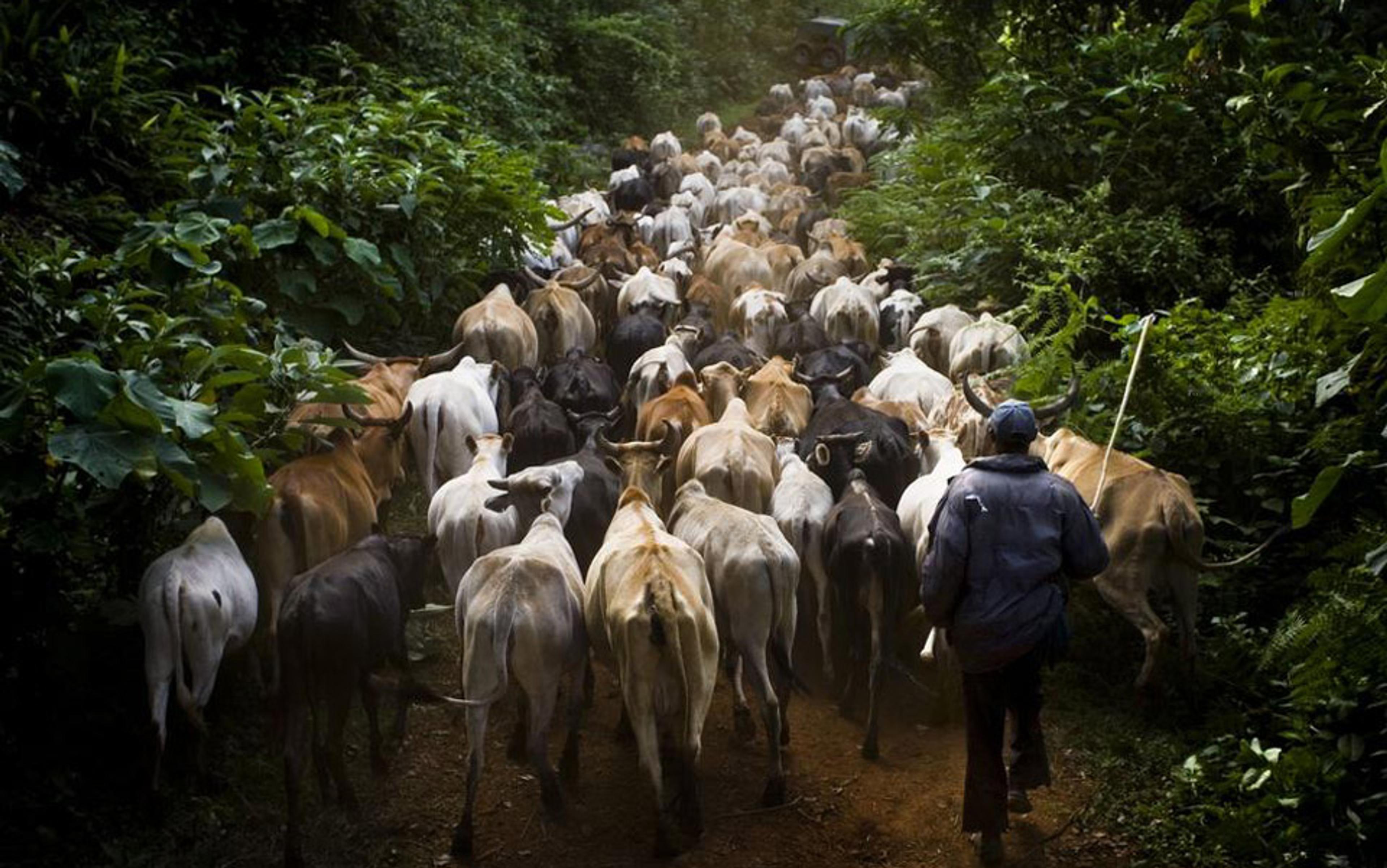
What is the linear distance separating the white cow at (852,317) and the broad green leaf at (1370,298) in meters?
8.79

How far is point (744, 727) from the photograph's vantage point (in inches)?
294

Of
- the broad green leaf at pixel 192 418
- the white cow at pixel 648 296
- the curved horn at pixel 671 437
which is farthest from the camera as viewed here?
the white cow at pixel 648 296

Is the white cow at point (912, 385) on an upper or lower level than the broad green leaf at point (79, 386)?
lower

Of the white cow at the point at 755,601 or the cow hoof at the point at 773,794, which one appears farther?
the white cow at the point at 755,601

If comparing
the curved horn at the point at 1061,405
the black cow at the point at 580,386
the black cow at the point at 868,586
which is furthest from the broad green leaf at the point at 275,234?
the curved horn at the point at 1061,405

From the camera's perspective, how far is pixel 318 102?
14086 mm

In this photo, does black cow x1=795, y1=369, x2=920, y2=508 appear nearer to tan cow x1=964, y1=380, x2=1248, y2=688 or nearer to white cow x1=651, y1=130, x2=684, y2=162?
tan cow x1=964, y1=380, x2=1248, y2=688

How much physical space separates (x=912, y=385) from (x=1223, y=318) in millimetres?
2595

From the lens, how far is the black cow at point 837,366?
35.3 feet

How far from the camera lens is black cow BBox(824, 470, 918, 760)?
24.7ft

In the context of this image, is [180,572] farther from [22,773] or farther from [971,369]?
[971,369]

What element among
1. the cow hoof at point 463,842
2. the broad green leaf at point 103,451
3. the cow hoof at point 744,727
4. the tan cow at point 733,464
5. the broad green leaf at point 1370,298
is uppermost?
the broad green leaf at point 1370,298

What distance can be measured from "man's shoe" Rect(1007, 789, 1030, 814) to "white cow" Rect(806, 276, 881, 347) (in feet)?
23.3

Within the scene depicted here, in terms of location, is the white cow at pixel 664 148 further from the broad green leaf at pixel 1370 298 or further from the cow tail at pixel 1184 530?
the broad green leaf at pixel 1370 298
